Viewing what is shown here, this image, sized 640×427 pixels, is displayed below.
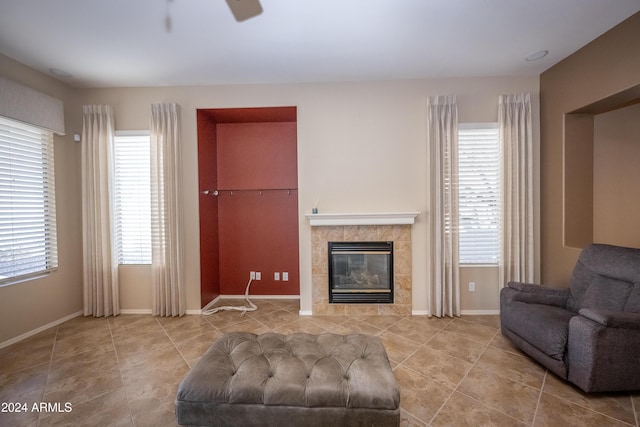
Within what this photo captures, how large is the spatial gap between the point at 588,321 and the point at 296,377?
2082 millimetres

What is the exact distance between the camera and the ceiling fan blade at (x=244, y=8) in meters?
1.95

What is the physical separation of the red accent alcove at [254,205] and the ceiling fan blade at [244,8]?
1689mm

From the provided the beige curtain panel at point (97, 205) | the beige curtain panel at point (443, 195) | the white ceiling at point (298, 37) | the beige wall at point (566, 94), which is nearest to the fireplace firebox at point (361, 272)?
the beige curtain panel at point (443, 195)

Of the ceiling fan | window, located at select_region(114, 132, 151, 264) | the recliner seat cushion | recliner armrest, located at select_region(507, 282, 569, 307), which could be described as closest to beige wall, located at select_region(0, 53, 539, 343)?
window, located at select_region(114, 132, 151, 264)

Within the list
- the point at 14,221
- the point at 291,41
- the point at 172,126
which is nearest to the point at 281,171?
the point at 172,126

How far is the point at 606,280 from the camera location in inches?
87.4

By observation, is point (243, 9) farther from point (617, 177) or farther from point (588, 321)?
point (617, 177)

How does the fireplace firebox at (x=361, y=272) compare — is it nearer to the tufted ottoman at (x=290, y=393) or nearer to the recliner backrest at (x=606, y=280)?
the tufted ottoman at (x=290, y=393)

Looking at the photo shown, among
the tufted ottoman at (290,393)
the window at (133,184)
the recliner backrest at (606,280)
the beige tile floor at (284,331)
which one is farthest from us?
the window at (133,184)

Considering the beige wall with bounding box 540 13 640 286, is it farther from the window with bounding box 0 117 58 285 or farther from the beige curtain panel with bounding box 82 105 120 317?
the window with bounding box 0 117 58 285

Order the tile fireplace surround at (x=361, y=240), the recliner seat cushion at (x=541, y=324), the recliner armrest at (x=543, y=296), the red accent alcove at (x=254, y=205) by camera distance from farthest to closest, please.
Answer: the red accent alcove at (x=254, y=205) < the tile fireplace surround at (x=361, y=240) < the recliner armrest at (x=543, y=296) < the recliner seat cushion at (x=541, y=324)

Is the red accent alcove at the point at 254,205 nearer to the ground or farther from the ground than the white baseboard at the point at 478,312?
farther from the ground

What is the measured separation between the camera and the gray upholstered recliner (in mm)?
1760

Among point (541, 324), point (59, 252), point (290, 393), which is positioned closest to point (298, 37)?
point (290, 393)
